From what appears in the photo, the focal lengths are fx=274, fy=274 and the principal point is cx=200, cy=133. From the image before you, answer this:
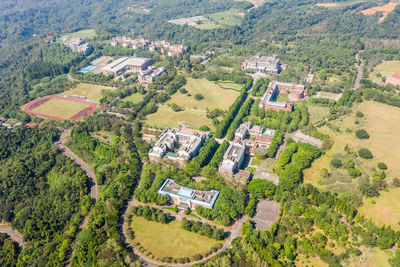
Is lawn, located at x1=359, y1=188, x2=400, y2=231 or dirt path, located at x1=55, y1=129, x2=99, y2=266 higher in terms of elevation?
lawn, located at x1=359, y1=188, x2=400, y2=231

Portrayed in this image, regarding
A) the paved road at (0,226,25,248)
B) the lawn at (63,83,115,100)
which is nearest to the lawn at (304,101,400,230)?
the paved road at (0,226,25,248)

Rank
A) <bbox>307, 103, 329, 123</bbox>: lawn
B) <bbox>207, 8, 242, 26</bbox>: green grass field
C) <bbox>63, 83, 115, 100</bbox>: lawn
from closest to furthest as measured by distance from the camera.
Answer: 1. <bbox>307, 103, 329, 123</bbox>: lawn
2. <bbox>63, 83, 115, 100</bbox>: lawn
3. <bbox>207, 8, 242, 26</bbox>: green grass field

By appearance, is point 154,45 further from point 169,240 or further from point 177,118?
point 169,240

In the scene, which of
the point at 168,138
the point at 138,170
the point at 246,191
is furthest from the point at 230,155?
the point at 138,170

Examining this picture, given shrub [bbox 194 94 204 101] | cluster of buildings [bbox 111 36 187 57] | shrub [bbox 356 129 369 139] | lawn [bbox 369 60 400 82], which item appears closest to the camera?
shrub [bbox 356 129 369 139]

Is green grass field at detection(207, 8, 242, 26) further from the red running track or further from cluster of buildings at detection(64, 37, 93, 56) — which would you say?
the red running track

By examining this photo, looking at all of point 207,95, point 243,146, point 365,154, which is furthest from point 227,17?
point 365,154

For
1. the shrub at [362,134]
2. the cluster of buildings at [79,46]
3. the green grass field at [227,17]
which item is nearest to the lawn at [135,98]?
the cluster of buildings at [79,46]
